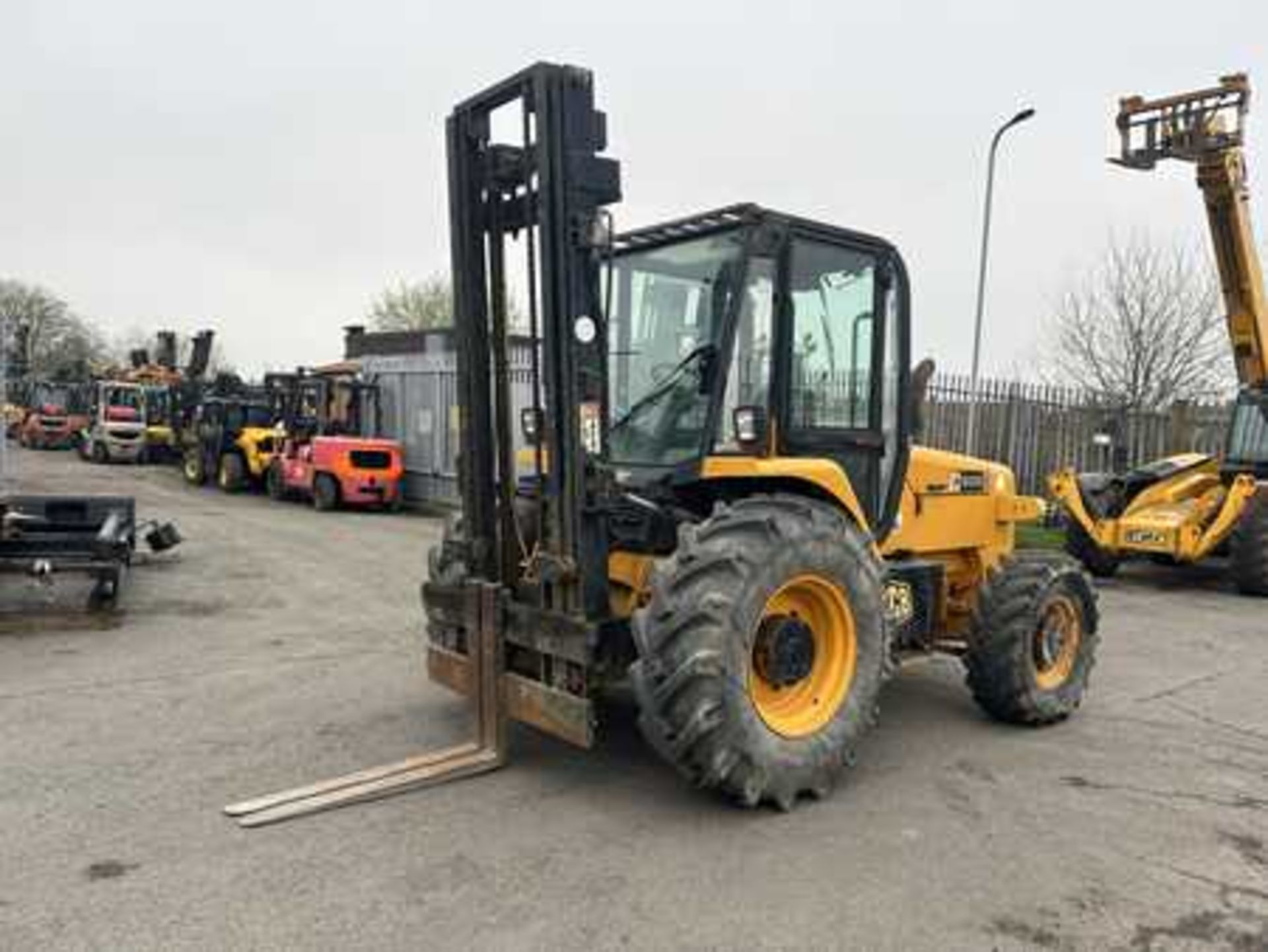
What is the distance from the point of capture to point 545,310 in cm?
Answer: 457

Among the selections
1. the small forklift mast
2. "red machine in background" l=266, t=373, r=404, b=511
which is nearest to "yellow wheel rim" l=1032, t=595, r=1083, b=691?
the small forklift mast

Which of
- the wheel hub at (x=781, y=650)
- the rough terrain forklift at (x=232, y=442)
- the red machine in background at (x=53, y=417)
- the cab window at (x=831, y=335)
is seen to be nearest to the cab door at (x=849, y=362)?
the cab window at (x=831, y=335)

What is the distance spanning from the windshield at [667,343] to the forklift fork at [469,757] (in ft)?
3.42

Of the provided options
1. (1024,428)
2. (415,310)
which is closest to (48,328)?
(415,310)

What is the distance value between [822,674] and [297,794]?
2447mm

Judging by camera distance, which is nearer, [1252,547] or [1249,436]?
[1252,547]

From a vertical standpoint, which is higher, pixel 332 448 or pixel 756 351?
pixel 756 351

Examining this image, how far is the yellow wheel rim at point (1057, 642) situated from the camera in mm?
5871

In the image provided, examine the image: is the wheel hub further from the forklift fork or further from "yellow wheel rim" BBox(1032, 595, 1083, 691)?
"yellow wheel rim" BBox(1032, 595, 1083, 691)

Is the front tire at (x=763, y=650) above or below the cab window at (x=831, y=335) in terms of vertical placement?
below

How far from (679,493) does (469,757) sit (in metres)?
1.64

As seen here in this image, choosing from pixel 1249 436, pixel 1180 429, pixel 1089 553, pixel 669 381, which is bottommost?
pixel 1089 553

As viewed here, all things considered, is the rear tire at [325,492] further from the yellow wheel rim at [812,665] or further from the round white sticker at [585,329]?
the yellow wheel rim at [812,665]

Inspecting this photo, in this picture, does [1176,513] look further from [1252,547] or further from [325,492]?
[325,492]
